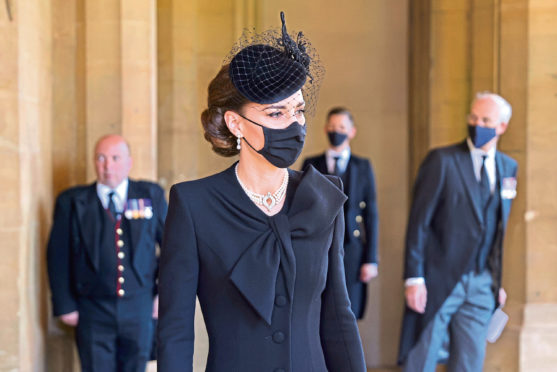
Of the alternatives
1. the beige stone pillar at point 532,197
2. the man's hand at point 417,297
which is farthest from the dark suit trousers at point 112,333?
the beige stone pillar at point 532,197

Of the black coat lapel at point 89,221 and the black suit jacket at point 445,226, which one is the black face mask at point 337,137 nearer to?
the black suit jacket at point 445,226

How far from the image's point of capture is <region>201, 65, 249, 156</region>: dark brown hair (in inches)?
95.0

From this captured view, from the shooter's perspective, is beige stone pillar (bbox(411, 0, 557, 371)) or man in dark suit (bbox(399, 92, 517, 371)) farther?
beige stone pillar (bbox(411, 0, 557, 371))

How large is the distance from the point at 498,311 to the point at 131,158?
2.16 metres

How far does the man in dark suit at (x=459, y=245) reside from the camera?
4.87 metres

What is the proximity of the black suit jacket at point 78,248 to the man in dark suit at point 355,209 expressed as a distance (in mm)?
1707

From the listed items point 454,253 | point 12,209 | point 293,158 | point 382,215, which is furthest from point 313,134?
point 293,158

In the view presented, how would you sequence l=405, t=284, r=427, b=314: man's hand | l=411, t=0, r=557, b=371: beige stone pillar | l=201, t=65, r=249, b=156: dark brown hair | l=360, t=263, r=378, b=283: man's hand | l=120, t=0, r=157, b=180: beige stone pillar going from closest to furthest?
l=201, t=65, r=249, b=156: dark brown hair < l=405, t=284, r=427, b=314: man's hand < l=120, t=0, r=157, b=180: beige stone pillar < l=411, t=0, r=557, b=371: beige stone pillar < l=360, t=263, r=378, b=283: man's hand

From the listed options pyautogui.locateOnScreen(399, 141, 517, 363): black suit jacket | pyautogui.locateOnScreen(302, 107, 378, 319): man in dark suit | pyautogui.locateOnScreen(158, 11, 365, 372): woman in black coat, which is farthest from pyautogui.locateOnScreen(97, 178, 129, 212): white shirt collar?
pyautogui.locateOnScreen(158, 11, 365, 372): woman in black coat

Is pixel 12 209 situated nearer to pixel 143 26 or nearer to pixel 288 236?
pixel 143 26

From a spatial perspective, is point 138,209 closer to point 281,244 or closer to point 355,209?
point 355,209

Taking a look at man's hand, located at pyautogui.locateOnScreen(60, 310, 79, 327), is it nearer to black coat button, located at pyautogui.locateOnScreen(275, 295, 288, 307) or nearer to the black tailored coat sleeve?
the black tailored coat sleeve

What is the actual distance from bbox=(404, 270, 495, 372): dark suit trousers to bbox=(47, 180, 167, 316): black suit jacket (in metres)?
1.52

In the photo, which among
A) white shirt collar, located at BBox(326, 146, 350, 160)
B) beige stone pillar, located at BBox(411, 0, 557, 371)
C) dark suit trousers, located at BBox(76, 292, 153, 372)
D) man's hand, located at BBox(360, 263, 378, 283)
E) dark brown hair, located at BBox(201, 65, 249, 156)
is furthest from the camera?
white shirt collar, located at BBox(326, 146, 350, 160)
